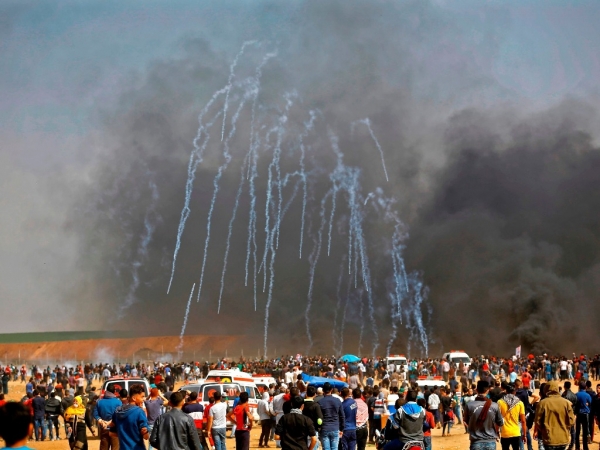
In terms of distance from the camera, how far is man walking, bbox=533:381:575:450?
11781mm

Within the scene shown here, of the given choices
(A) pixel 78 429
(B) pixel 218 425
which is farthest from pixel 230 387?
(B) pixel 218 425

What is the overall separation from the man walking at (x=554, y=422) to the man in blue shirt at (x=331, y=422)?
10.6ft

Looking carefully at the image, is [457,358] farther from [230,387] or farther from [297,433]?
[297,433]

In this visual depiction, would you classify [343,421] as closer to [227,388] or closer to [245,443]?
[245,443]

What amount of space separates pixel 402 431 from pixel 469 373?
32944mm

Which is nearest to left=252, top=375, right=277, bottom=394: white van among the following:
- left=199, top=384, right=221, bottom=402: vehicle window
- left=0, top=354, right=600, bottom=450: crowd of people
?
left=199, top=384, right=221, bottom=402: vehicle window

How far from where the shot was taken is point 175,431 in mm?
9688

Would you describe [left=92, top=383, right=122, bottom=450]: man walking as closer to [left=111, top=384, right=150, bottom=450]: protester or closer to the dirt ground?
[left=111, top=384, right=150, bottom=450]: protester

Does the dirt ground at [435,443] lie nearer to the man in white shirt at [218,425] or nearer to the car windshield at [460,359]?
the man in white shirt at [218,425]

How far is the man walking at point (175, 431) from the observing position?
964 centimetres

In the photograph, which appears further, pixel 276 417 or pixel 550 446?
pixel 276 417

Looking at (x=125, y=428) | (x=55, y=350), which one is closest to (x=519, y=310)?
A: (x=125, y=428)

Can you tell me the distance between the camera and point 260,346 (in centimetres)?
9506

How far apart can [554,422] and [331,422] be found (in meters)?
3.64
